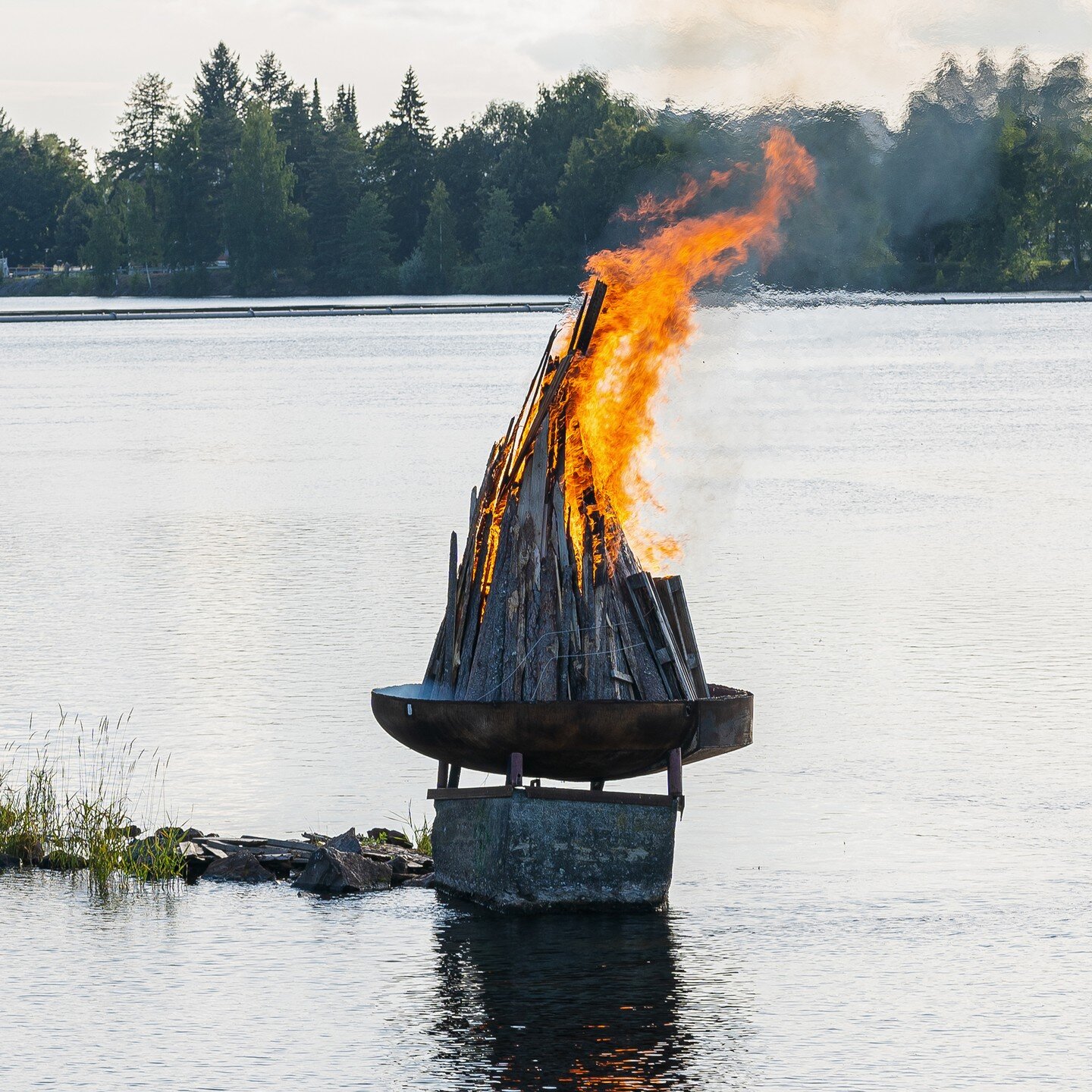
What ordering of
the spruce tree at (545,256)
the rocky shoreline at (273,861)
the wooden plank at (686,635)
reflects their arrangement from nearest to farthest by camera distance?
the wooden plank at (686,635) < the rocky shoreline at (273,861) < the spruce tree at (545,256)

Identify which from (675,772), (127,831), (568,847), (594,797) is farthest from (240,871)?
(675,772)

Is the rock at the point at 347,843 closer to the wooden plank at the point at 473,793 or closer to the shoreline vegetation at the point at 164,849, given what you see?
the shoreline vegetation at the point at 164,849

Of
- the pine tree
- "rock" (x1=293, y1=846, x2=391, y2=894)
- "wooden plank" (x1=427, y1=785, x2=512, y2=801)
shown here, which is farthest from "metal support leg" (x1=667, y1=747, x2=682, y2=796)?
the pine tree

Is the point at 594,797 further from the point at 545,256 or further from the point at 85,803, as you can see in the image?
the point at 545,256

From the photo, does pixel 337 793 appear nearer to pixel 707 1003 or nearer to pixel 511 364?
pixel 707 1003

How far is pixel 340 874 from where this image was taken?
51.9 feet

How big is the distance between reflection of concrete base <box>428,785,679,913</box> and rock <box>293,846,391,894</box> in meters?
1.13

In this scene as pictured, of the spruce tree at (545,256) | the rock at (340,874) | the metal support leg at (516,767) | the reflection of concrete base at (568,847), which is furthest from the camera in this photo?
the spruce tree at (545,256)

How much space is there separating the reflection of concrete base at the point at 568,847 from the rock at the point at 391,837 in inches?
78.2

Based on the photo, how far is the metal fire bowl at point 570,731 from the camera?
14328mm

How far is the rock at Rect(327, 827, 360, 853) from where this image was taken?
16266mm

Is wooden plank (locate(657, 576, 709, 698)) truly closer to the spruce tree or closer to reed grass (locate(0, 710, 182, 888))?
reed grass (locate(0, 710, 182, 888))

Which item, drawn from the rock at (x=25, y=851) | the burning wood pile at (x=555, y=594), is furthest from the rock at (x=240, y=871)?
the burning wood pile at (x=555, y=594)

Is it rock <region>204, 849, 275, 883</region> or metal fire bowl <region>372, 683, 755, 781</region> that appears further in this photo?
rock <region>204, 849, 275, 883</region>
